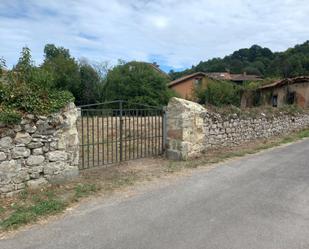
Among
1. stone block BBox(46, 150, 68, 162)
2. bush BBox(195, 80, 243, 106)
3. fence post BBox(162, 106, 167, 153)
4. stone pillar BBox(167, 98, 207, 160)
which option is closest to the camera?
stone block BBox(46, 150, 68, 162)

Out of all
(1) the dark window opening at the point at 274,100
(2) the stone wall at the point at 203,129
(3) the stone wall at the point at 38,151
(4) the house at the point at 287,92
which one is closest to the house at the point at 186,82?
(4) the house at the point at 287,92

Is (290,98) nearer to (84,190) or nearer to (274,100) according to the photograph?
(274,100)

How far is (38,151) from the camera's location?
6113 millimetres

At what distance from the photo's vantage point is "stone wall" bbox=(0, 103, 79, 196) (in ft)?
18.6

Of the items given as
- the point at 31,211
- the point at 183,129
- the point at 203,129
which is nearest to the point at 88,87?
the point at 203,129

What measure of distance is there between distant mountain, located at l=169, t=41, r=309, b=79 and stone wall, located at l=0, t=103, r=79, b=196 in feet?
144

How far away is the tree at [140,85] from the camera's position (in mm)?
28609

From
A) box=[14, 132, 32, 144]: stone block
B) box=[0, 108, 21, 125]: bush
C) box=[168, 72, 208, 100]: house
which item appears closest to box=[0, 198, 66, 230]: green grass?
box=[14, 132, 32, 144]: stone block

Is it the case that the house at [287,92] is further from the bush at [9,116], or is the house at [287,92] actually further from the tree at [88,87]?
the bush at [9,116]

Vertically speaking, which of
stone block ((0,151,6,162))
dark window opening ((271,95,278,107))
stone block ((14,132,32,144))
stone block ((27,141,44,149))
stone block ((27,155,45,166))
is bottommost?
stone block ((27,155,45,166))

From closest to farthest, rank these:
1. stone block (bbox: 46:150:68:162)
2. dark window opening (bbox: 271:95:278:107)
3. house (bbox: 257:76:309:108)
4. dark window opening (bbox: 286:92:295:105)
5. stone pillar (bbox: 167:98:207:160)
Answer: stone block (bbox: 46:150:68:162) → stone pillar (bbox: 167:98:207:160) → house (bbox: 257:76:309:108) → dark window opening (bbox: 286:92:295:105) → dark window opening (bbox: 271:95:278:107)

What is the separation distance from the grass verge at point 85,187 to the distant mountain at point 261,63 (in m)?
40.6

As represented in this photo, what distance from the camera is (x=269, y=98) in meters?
31.0

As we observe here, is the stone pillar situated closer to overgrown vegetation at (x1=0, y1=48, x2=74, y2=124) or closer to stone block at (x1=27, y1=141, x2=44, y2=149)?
overgrown vegetation at (x1=0, y1=48, x2=74, y2=124)
